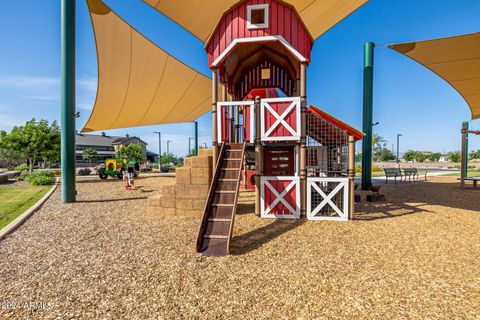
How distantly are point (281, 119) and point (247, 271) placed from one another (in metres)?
4.05

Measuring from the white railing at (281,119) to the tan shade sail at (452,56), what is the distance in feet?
17.5

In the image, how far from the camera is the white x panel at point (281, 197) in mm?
6246

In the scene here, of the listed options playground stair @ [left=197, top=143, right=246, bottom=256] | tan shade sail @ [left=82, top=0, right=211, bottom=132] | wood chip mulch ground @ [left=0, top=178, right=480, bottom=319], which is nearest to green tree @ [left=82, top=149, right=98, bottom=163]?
tan shade sail @ [left=82, top=0, right=211, bottom=132]

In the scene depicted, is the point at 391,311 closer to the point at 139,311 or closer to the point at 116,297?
the point at 139,311

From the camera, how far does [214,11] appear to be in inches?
360

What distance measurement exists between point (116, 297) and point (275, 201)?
4366 mm

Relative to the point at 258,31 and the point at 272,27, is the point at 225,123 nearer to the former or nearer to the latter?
the point at 258,31

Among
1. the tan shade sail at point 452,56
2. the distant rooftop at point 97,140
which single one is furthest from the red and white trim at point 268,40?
the distant rooftop at point 97,140

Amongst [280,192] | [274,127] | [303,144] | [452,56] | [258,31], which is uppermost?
[452,56]

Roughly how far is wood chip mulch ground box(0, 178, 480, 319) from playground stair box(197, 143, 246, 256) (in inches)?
10.7

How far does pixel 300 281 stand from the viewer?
9.93 ft

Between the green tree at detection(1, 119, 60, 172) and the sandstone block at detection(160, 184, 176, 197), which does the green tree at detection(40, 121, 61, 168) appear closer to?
the green tree at detection(1, 119, 60, 172)

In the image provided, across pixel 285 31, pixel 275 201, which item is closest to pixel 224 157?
pixel 275 201

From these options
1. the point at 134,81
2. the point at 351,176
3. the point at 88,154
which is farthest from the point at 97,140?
the point at 351,176
